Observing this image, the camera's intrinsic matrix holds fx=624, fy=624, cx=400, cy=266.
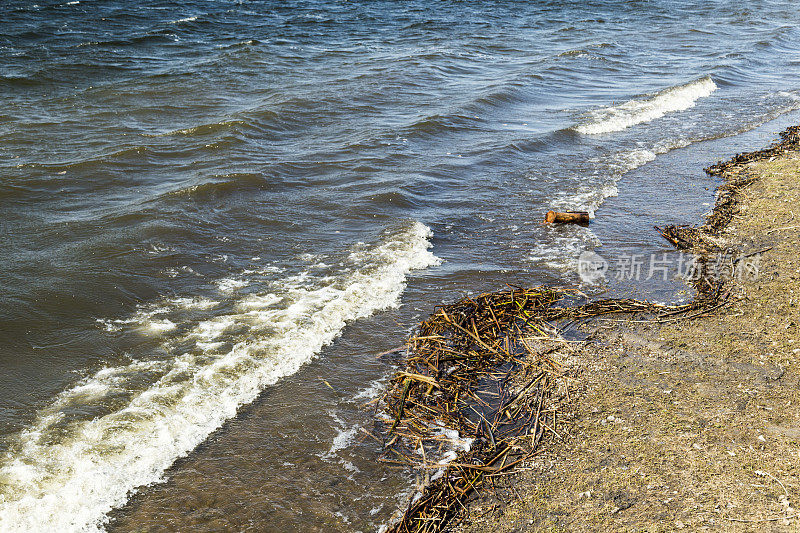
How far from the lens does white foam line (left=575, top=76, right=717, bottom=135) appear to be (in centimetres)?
1158

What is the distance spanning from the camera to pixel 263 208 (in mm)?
7918

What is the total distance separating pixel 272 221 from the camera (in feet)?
24.8

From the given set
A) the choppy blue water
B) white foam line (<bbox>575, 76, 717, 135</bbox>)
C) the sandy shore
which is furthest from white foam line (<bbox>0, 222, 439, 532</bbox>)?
white foam line (<bbox>575, 76, 717, 135</bbox>)

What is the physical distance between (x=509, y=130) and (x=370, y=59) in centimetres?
652

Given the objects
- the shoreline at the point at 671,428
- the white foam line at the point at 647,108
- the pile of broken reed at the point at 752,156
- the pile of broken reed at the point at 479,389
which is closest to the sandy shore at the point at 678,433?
the shoreline at the point at 671,428

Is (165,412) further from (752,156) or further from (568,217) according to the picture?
(752,156)

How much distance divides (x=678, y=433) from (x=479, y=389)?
1337 mm

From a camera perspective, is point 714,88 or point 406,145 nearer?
point 406,145

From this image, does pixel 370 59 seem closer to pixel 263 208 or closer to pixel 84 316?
pixel 263 208

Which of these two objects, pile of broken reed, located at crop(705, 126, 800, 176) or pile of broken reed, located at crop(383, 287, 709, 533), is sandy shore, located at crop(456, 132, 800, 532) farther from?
pile of broken reed, located at crop(705, 126, 800, 176)

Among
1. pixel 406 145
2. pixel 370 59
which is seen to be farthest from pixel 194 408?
pixel 370 59

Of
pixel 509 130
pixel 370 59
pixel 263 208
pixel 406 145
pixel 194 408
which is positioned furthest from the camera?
pixel 370 59

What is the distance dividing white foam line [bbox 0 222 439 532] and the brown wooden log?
2.26 m

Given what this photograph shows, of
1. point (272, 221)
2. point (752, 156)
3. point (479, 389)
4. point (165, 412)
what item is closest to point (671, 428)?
point (479, 389)
